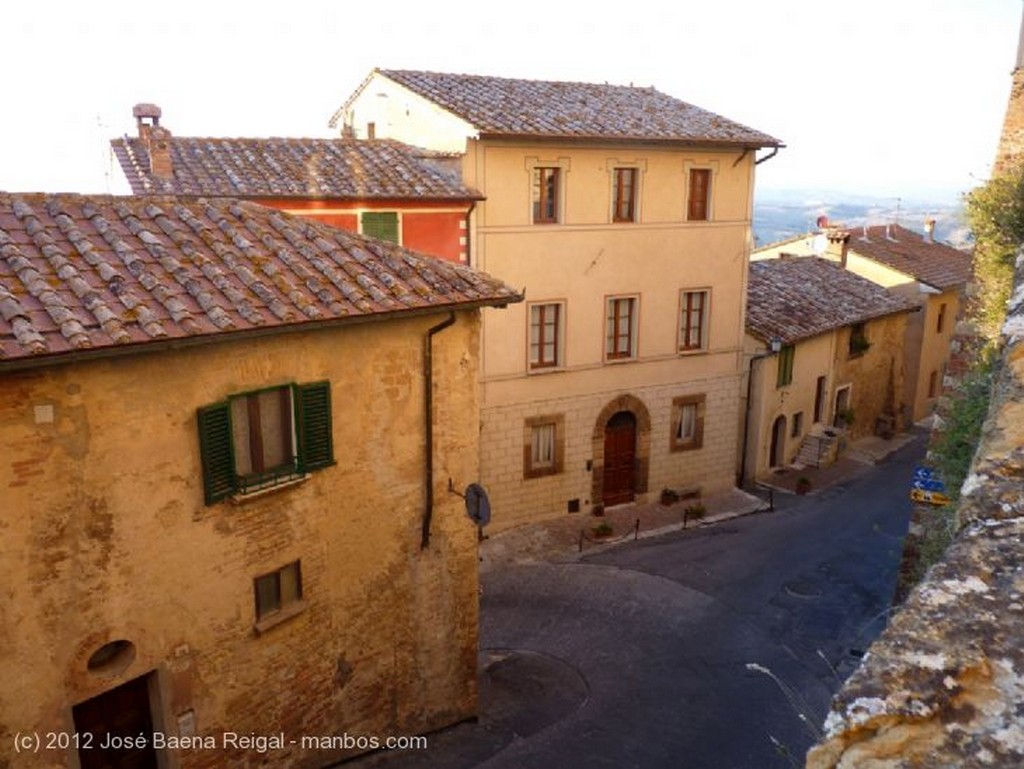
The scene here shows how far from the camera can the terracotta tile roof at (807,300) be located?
25.1 meters

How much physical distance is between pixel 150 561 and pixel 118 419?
1.58 m

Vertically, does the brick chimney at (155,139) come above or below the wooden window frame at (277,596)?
above

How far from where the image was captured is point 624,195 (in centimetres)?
2097

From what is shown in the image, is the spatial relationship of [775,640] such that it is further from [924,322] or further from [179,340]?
[924,322]

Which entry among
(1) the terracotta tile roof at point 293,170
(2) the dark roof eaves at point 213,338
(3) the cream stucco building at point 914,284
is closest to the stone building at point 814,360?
(3) the cream stucco building at point 914,284

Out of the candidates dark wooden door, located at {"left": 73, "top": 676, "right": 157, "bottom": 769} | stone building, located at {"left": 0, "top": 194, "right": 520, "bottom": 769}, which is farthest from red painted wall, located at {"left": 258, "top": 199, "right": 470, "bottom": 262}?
dark wooden door, located at {"left": 73, "top": 676, "right": 157, "bottom": 769}

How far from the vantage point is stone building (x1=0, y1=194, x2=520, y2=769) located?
7781 mm

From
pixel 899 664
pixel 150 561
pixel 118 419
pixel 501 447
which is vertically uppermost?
pixel 899 664

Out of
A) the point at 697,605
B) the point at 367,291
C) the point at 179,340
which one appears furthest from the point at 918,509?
the point at 179,340

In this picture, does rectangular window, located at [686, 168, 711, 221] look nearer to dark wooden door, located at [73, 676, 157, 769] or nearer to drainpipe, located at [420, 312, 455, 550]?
drainpipe, located at [420, 312, 455, 550]

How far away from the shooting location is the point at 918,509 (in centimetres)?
1194

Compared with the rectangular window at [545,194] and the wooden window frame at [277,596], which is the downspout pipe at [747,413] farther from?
the wooden window frame at [277,596]

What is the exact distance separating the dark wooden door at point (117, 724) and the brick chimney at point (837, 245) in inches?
1200

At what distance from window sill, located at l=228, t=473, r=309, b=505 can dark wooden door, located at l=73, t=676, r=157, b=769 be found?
215cm
